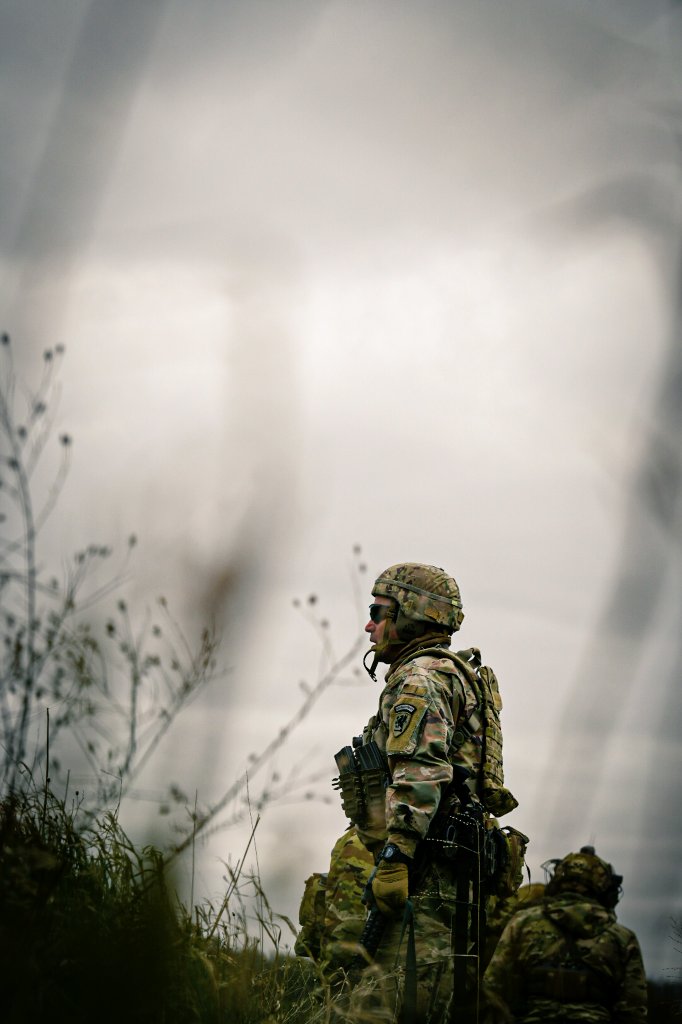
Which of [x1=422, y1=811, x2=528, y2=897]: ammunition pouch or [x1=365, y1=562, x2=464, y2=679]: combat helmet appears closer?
[x1=422, y1=811, x2=528, y2=897]: ammunition pouch

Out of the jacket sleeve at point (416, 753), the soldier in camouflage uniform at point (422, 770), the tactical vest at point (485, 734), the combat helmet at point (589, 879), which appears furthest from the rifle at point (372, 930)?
the combat helmet at point (589, 879)

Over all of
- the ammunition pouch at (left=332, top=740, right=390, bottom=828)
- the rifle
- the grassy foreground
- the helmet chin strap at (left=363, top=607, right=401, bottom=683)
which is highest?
the helmet chin strap at (left=363, top=607, right=401, bottom=683)

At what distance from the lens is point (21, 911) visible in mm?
3414

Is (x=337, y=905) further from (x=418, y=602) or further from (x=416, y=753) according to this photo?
(x=418, y=602)

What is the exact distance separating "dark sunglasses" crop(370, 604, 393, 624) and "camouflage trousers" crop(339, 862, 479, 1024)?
4.94ft

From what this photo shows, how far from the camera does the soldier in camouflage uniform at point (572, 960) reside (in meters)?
4.31

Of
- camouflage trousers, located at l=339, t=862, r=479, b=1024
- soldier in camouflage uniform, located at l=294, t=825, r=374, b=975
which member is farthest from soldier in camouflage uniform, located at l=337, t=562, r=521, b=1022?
soldier in camouflage uniform, located at l=294, t=825, r=374, b=975

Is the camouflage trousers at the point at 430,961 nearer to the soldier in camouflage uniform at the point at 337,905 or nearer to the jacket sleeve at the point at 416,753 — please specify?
the jacket sleeve at the point at 416,753

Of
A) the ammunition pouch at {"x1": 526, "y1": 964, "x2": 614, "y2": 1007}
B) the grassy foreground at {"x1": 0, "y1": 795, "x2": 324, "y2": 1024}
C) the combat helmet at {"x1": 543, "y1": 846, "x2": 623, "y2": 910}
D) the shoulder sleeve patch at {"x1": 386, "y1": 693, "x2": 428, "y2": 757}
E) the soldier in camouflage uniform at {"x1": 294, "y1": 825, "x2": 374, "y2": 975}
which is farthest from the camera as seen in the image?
the soldier in camouflage uniform at {"x1": 294, "y1": 825, "x2": 374, "y2": 975}

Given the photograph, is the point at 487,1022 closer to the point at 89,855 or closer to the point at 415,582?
the point at 89,855

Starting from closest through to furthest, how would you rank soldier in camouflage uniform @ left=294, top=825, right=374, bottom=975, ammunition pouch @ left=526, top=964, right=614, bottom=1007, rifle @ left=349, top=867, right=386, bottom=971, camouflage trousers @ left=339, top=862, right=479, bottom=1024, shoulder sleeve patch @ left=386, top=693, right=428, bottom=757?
1. ammunition pouch @ left=526, top=964, right=614, bottom=1007
2. camouflage trousers @ left=339, top=862, right=479, bottom=1024
3. rifle @ left=349, top=867, right=386, bottom=971
4. shoulder sleeve patch @ left=386, top=693, right=428, bottom=757
5. soldier in camouflage uniform @ left=294, top=825, right=374, bottom=975

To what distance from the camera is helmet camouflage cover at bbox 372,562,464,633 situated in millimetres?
6555

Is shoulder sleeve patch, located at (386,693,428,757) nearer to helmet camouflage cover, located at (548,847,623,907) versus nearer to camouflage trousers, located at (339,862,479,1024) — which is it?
camouflage trousers, located at (339,862,479,1024)

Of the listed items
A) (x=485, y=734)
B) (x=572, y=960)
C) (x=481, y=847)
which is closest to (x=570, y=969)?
(x=572, y=960)
